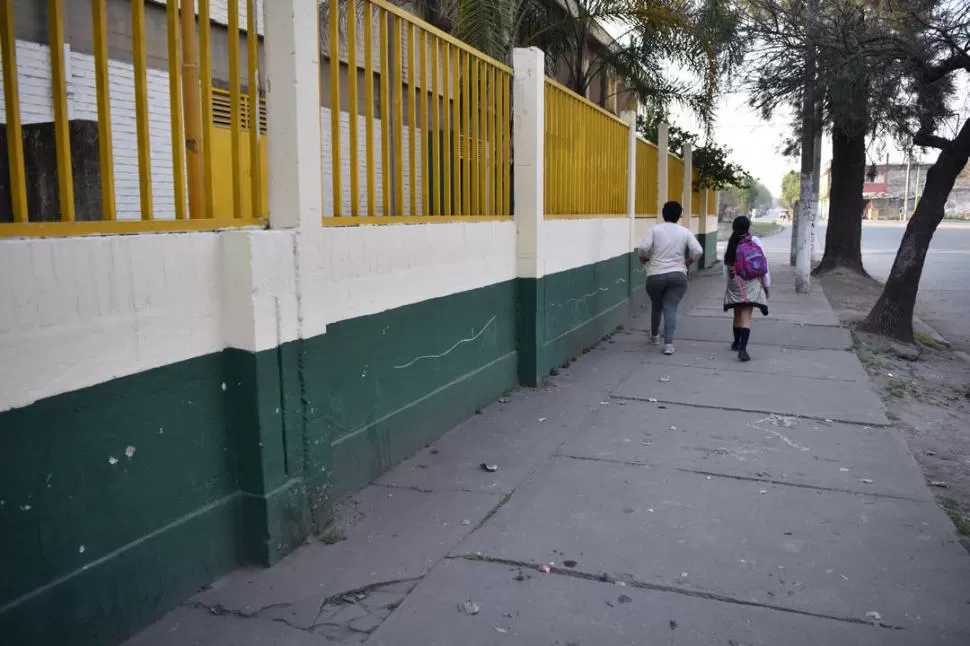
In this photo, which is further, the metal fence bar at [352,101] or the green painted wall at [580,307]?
the green painted wall at [580,307]

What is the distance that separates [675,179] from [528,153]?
10373 mm

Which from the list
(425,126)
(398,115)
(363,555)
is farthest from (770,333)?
(363,555)

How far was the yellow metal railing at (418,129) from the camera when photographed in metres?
4.47

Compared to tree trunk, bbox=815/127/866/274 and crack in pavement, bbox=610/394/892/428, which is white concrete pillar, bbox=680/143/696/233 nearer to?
tree trunk, bbox=815/127/866/274

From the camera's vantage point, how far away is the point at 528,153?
6977 mm

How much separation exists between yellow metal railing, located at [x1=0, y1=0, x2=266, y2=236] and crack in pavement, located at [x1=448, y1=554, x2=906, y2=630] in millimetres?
1938

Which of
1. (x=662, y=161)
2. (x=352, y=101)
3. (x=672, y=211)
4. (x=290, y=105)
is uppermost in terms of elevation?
(x=662, y=161)

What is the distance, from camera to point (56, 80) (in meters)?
2.82

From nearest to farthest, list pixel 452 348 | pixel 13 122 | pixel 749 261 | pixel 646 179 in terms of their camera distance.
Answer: pixel 13 122
pixel 452 348
pixel 749 261
pixel 646 179

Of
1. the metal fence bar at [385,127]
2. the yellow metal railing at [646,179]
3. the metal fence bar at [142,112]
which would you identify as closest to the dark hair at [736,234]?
the yellow metal railing at [646,179]

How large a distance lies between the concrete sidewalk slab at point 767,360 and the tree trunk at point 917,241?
158 centimetres

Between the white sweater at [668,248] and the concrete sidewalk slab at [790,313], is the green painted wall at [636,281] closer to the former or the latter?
the concrete sidewalk slab at [790,313]

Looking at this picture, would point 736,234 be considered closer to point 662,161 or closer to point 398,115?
point 398,115

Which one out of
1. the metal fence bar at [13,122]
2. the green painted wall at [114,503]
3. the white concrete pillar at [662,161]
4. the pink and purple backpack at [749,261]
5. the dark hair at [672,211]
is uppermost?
the white concrete pillar at [662,161]
